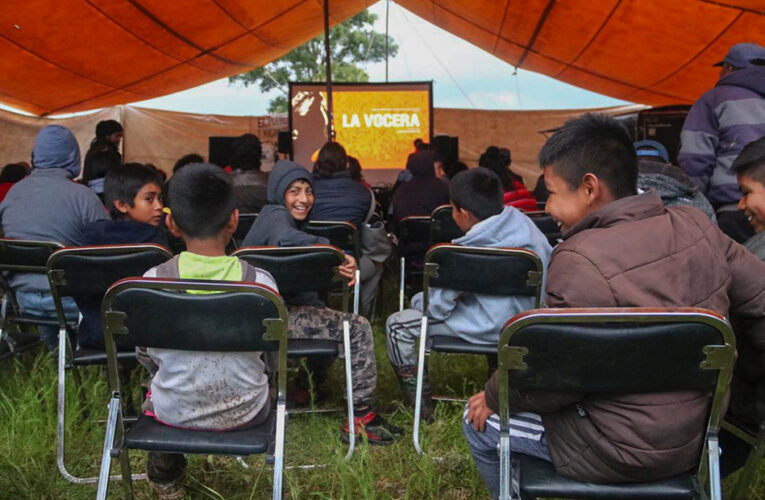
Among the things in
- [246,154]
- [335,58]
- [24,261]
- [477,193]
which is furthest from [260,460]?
[335,58]

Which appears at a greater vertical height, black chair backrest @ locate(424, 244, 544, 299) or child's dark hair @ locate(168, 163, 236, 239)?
child's dark hair @ locate(168, 163, 236, 239)

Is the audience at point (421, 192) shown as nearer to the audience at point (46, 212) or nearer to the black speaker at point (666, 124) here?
the audience at point (46, 212)

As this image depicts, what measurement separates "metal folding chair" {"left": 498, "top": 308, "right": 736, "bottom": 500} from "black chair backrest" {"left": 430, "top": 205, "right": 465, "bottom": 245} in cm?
284

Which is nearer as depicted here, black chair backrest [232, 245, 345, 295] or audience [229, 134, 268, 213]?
black chair backrest [232, 245, 345, 295]

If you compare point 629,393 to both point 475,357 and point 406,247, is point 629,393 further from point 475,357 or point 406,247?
point 406,247

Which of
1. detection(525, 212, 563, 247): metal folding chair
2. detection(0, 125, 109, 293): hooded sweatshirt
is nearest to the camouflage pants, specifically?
detection(0, 125, 109, 293): hooded sweatshirt

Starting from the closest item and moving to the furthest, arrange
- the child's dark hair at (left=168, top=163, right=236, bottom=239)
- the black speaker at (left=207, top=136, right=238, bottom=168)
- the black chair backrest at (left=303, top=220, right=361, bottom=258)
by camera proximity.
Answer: the child's dark hair at (left=168, top=163, right=236, bottom=239)
the black chair backrest at (left=303, top=220, right=361, bottom=258)
the black speaker at (left=207, top=136, right=238, bottom=168)

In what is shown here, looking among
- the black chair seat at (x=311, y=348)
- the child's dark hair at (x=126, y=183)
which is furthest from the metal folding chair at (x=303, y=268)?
the child's dark hair at (x=126, y=183)

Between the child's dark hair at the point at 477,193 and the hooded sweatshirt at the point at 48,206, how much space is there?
1749 mm

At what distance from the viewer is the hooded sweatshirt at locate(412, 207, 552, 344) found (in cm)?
265

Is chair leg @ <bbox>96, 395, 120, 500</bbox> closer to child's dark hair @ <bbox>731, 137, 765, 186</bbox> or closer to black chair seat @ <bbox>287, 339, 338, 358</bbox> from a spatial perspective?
black chair seat @ <bbox>287, 339, 338, 358</bbox>

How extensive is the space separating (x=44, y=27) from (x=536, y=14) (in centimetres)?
475

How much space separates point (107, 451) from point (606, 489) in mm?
1235

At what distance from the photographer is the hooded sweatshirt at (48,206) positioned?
128 inches
